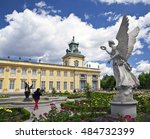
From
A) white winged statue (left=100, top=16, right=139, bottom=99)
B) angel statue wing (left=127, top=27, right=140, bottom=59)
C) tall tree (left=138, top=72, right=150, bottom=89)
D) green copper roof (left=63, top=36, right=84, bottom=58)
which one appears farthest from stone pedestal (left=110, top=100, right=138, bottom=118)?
tall tree (left=138, top=72, right=150, bottom=89)

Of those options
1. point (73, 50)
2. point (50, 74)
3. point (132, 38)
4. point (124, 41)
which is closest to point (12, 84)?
point (50, 74)

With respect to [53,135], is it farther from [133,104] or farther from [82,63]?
[82,63]

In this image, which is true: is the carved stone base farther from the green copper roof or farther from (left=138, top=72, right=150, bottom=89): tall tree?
(left=138, top=72, right=150, bottom=89): tall tree

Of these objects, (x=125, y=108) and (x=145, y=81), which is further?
(x=145, y=81)

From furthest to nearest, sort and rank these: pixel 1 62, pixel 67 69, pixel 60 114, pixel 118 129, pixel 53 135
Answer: pixel 67 69 < pixel 1 62 < pixel 60 114 < pixel 118 129 < pixel 53 135

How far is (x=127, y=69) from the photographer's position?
9.34 metres

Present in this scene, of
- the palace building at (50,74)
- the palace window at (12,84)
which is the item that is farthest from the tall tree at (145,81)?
the palace window at (12,84)

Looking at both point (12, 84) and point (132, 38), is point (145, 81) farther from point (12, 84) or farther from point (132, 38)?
point (132, 38)

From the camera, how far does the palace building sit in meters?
38.1

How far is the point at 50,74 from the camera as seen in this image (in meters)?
43.9

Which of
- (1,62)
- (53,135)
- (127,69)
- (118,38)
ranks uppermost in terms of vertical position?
(1,62)

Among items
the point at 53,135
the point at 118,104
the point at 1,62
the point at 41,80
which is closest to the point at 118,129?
the point at 53,135

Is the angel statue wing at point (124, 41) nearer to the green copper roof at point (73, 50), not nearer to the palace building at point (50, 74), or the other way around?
the palace building at point (50, 74)

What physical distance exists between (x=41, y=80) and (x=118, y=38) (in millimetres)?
34218
